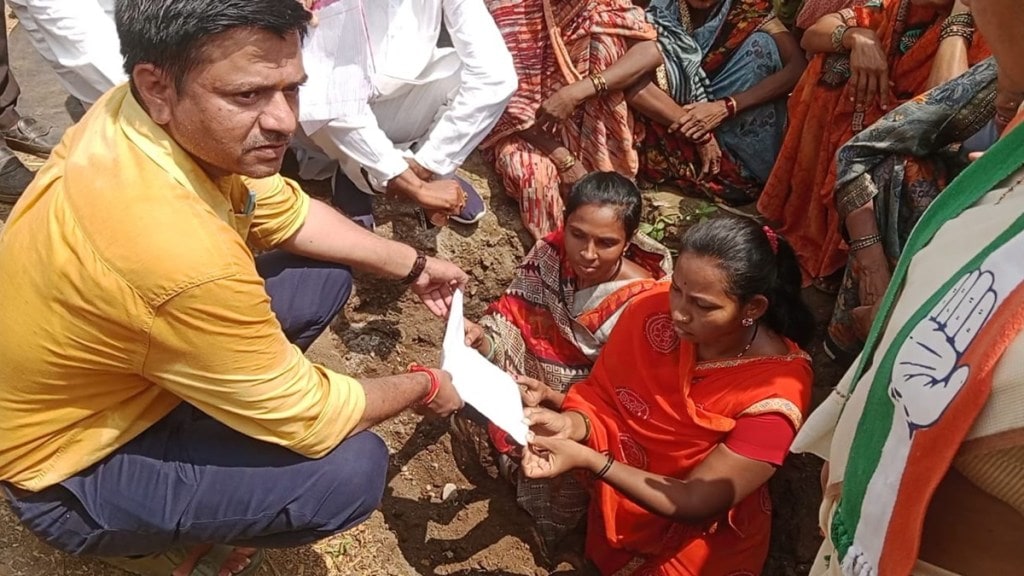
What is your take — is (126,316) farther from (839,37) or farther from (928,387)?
(839,37)

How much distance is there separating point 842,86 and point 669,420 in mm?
1645

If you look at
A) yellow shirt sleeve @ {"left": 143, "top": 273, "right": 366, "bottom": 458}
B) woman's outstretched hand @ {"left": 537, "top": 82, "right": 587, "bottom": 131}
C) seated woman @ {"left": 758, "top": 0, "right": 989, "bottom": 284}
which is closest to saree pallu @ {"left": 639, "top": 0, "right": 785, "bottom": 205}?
seated woman @ {"left": 758, "top": 0, "right": 989, "bottom": 284}

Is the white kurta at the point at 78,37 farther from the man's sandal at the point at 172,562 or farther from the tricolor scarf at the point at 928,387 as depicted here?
the tricolor scarf at the point at 928,387

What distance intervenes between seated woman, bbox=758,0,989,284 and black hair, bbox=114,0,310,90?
2.36 m

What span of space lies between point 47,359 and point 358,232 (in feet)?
3.63

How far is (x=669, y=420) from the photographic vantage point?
A: 2.68 meters

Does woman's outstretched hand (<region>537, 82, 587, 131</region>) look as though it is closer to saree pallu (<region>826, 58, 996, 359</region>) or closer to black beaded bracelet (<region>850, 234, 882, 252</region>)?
saree pallu (<region>826, 58, 996, 359</region>)

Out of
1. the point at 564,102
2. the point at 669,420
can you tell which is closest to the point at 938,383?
the point at 669,420

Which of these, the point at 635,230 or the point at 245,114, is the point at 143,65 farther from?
the point at 635,230

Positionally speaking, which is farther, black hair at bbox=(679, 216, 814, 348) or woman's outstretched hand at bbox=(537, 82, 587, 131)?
woman's outstretched hand at bbox=(537, 82, 587, 131)

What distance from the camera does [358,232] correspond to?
107 inches

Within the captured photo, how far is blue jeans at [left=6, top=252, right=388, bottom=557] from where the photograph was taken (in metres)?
1.99

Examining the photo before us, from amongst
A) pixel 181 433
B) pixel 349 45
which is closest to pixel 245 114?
pixel 181 433

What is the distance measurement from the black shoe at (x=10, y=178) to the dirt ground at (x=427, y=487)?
7cm
